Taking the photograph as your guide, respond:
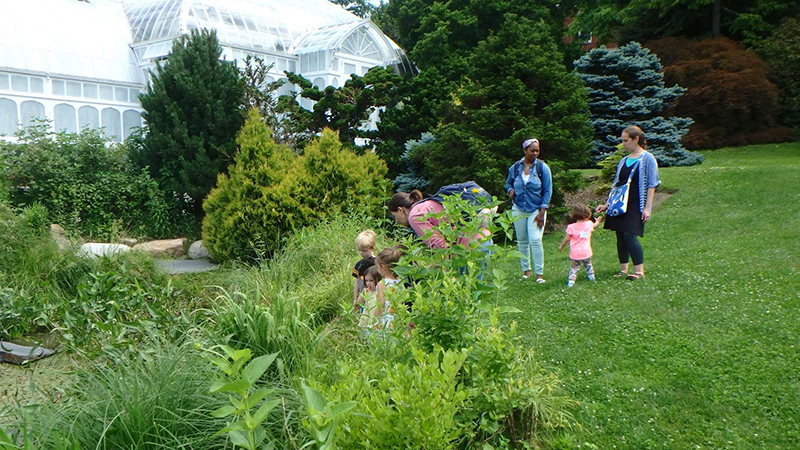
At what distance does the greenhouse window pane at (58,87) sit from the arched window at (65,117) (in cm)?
32

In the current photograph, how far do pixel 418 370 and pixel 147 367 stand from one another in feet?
5.42

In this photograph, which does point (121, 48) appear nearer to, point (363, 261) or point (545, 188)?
point (545, 188)

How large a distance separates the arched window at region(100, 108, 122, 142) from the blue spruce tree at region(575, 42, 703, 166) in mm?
12913

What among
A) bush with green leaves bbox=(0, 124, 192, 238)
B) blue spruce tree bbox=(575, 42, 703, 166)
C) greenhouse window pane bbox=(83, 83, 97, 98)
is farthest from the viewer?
greenhouse window pane bbox=(83, 83, 97, 98)

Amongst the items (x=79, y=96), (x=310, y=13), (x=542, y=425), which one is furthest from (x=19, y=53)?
(x=542, y=425)

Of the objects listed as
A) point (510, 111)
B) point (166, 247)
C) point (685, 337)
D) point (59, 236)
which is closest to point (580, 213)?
point (685, 337)

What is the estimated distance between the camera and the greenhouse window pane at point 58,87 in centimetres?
1633

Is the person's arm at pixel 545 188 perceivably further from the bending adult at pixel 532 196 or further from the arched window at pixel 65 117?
the arched window at pixel 65 117

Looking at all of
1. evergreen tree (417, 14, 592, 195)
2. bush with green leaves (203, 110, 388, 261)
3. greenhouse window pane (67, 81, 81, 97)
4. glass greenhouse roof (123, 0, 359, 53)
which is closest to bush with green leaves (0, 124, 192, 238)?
bush with green leaves (203, 110, 388, 261)

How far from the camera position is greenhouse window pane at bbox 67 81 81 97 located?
54.5 feet

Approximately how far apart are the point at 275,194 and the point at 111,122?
37.0ft

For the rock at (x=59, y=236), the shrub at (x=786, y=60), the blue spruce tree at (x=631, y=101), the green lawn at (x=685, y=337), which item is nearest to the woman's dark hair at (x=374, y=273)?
the green lawn at (x=685, y=337)

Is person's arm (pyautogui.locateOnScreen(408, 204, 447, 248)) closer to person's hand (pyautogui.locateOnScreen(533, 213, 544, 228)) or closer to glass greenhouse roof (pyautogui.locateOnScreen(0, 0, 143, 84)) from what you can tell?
person's hand (pyautogui.locateOnScreen(533, 213, 544, 228))

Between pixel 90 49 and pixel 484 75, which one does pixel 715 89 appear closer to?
pixel 484 75
